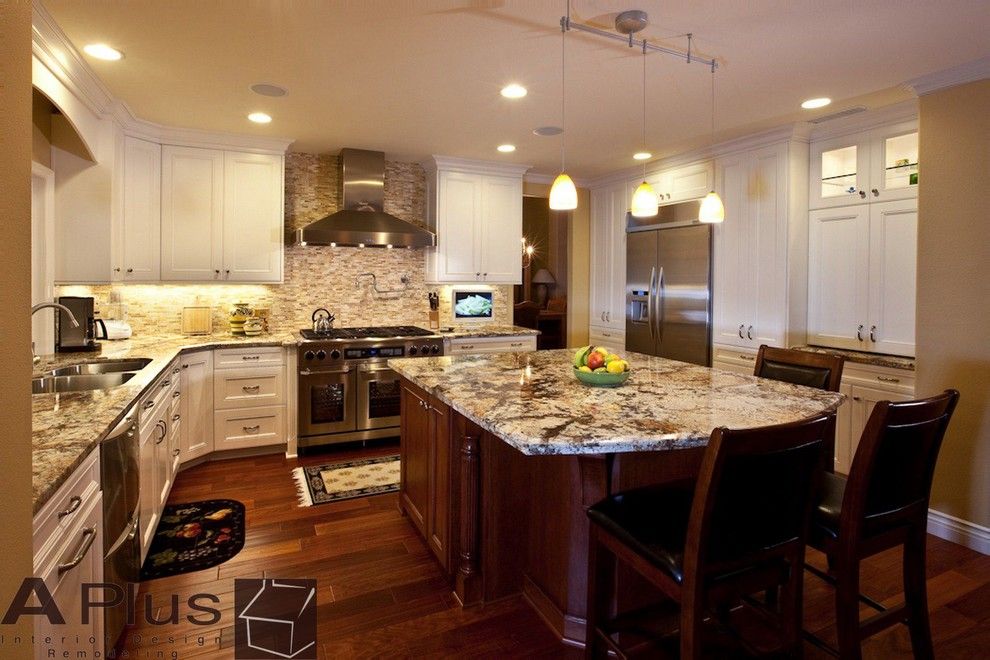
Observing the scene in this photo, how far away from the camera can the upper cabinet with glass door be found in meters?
3.54

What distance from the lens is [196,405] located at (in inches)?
155

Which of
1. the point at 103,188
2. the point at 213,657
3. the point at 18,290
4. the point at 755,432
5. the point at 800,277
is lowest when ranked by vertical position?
the point at 213,657

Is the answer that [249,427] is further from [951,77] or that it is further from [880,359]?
[951,77]

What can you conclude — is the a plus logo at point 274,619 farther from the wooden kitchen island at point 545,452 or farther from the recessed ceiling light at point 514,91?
the recessed ceiling light at point 514,91

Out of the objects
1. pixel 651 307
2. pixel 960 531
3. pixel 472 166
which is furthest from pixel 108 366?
pixel 960 531

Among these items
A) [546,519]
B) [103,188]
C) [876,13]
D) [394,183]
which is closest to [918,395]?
[876,13]

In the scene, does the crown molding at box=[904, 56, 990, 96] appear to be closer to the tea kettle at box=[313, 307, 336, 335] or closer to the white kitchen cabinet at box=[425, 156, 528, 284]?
the white kitchen cabinet at box=[425, 156, 528, 284]

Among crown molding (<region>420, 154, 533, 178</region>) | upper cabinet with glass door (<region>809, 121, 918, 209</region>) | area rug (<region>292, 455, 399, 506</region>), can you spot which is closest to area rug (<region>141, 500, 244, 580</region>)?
area rug (<region>292, 455, 399, 506</region>)

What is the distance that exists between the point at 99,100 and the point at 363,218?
6.27ft

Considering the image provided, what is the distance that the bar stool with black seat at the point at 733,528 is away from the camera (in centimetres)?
135

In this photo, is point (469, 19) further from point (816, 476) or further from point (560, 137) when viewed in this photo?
→ point (816, 476)

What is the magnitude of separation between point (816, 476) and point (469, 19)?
7.41ft

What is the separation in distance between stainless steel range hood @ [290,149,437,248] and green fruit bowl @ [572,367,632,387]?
2.72 meters

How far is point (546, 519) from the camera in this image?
216cm
